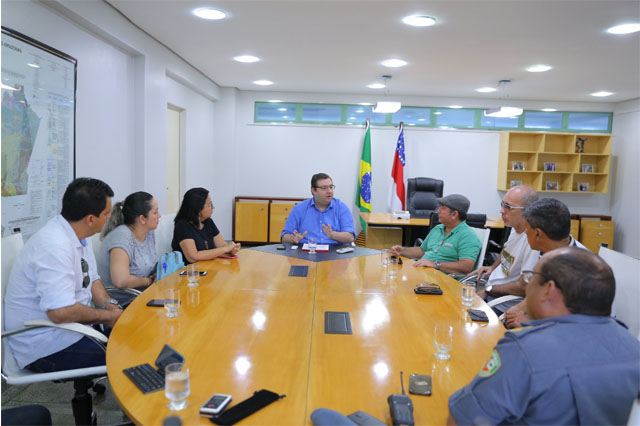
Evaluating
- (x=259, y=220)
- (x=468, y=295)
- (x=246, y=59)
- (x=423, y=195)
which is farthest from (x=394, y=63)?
(x=468, y=295)

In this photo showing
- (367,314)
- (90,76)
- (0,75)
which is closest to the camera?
(367,314)

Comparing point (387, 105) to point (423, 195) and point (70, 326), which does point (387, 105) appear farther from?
point (70, 326)

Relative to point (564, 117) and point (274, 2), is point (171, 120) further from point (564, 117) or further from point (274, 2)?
point (564, 117)

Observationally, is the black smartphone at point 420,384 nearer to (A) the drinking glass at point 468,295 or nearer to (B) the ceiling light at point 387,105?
(A) the drinking glass at point 468,295

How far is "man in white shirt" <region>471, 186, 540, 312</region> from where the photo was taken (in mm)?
3041

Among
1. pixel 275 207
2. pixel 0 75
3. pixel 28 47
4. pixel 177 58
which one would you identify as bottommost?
pixel 275 207

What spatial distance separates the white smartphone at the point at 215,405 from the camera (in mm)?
1302

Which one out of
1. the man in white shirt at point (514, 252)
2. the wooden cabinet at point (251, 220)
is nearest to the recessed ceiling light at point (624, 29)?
the man in white shirt at point (514, 252)

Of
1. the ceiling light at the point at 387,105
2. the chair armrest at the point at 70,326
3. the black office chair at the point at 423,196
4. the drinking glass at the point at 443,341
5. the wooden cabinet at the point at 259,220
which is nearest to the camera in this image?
the drinking glass at the point at 443,341

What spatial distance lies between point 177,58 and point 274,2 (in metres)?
2.55

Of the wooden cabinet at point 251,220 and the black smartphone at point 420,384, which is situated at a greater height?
the black smartphone at point 420,384

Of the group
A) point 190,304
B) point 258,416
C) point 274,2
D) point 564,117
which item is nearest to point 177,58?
point 274,2

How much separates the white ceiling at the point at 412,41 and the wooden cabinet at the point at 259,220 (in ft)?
7.39

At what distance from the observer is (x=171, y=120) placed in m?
6.59
